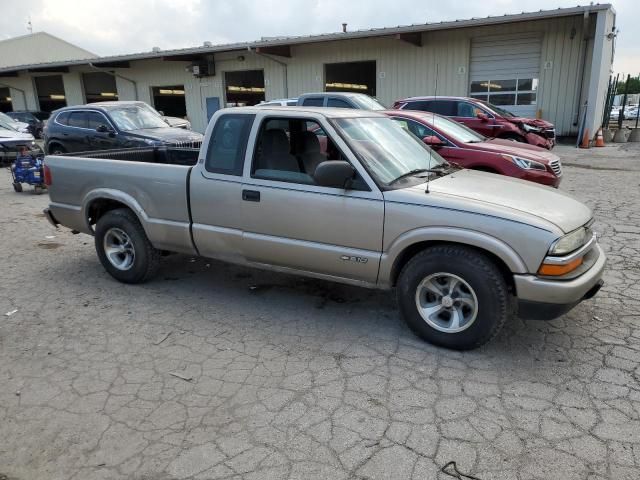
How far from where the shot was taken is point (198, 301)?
4836 millimetres

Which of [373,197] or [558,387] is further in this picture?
[373,197]

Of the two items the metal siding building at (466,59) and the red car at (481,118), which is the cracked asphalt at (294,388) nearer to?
the red car at (481,118)

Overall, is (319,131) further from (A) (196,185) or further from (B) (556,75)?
(B) (556,75)

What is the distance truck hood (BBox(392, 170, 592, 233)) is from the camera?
3453 mm

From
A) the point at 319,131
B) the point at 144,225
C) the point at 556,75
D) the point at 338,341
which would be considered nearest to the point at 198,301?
the point at 144,225

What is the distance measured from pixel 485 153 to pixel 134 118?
8.71 meters

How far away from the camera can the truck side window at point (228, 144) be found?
4.41 m

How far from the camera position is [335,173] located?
377 cm

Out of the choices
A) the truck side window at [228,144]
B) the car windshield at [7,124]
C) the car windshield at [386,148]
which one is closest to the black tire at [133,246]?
the truck side window at [228,144]

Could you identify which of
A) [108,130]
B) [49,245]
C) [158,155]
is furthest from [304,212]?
[108,130]

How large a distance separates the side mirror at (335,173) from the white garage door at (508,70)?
16.8m

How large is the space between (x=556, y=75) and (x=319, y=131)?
53.3ft

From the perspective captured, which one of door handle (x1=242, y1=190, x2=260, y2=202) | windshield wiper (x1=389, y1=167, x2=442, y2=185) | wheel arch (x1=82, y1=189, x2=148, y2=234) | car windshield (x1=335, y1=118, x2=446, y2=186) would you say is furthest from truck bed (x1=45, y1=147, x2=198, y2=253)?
windshield wiper (x1=389, y1=167, x2=442, y2=185)

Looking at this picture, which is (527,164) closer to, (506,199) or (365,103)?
(506,199)
